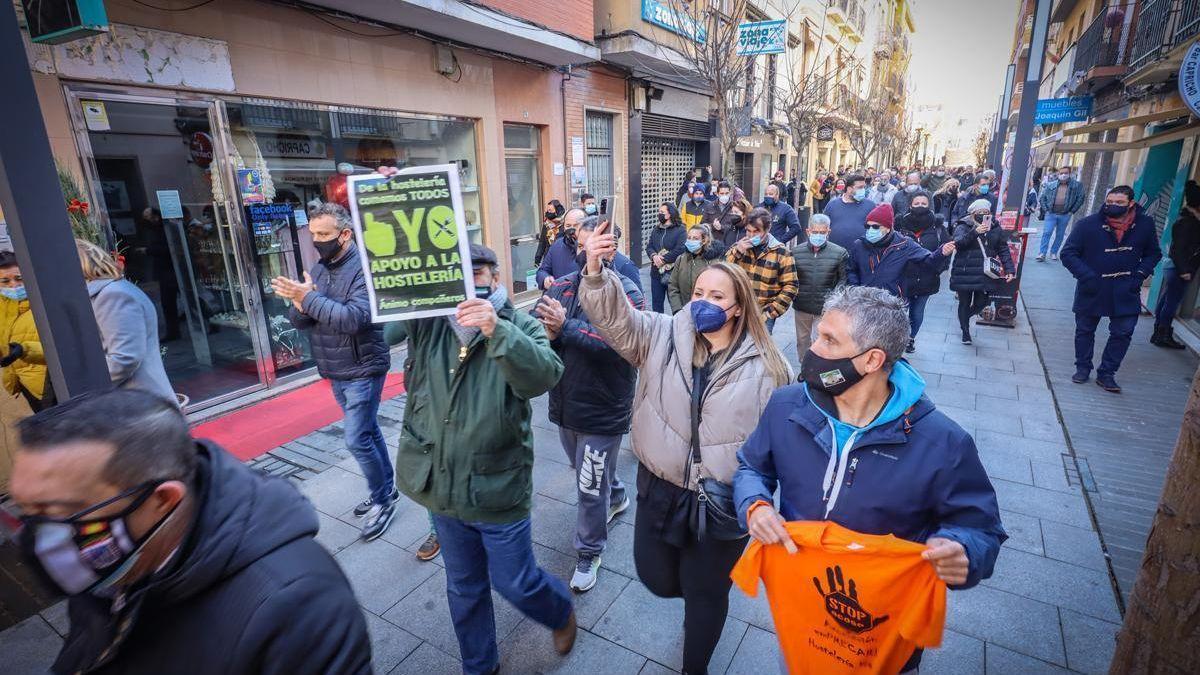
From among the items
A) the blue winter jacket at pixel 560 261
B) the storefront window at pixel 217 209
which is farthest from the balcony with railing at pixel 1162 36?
the storefront window at pixel 217 209

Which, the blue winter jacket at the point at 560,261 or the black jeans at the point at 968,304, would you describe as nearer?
the blue winter jacket at the point at 560,261

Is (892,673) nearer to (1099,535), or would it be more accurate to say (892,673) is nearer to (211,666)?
(211,666)

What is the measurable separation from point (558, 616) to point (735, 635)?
94 centimetres

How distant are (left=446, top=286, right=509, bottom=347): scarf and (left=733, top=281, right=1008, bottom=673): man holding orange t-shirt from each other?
1163mm

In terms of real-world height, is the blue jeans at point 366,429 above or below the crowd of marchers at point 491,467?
below

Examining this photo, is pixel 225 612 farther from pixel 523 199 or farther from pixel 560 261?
pixel 523 199

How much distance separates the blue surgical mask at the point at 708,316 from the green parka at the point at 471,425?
613 millimetres

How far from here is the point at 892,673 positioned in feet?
6.36

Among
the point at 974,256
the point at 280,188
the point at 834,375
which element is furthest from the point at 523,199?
the point at 834,375

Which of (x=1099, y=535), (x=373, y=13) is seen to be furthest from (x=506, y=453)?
(x=373, y=13)

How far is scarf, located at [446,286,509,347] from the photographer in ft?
7.93

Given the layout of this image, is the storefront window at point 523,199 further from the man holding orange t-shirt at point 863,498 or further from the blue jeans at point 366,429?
the man holding orange t-shirt at point 863,498

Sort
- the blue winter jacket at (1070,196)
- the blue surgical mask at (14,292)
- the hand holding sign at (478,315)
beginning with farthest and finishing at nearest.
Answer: the blue winter jacket at (1070,196) → the blue surgical mask at (14,292) → the hand holding sign at (478,315)

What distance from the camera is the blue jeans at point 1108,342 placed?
6224 millimetres
